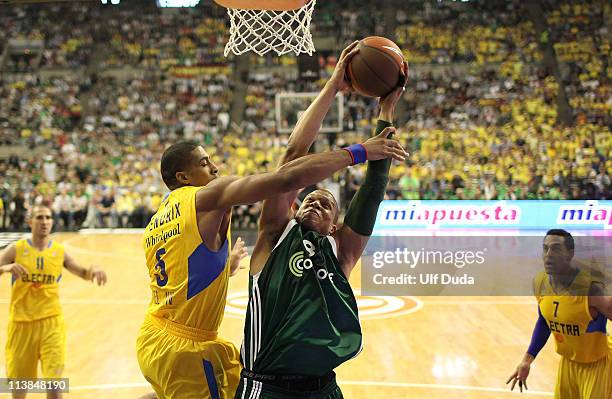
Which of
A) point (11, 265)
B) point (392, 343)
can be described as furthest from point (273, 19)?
point (392, 343)

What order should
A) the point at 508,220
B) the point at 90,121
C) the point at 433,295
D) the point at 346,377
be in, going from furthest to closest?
the point at 90,121
the point at 508,220
the point at 433,295
the point at 346,377

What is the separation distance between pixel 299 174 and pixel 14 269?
321cm

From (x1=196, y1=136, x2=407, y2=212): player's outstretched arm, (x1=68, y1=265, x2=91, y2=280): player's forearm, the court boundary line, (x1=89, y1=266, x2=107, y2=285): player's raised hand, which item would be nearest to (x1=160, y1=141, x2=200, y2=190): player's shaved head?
(x1=196, y1=136, x2=407, y2=212): player's outstretched arm

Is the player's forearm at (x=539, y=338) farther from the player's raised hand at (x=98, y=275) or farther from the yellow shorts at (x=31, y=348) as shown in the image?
the yellow shorts at (x=31, y=348)

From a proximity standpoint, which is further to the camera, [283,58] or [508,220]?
[283,58]

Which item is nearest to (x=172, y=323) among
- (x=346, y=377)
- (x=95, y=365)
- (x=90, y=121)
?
(x=346, y=377)

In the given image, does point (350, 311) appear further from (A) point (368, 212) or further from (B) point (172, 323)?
(B) point (172, 323)

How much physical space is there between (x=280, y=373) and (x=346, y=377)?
3700 mm

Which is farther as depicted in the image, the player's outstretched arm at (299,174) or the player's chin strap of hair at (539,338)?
the player's chin strap of hair at (539,338)

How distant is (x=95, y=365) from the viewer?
20.6 ft

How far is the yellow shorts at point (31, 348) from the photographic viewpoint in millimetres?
4668

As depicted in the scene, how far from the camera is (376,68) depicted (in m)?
2.60

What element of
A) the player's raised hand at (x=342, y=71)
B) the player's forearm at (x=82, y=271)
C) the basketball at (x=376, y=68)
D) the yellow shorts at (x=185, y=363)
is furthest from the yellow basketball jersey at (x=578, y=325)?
the player's forearm at (x=82, y=271)

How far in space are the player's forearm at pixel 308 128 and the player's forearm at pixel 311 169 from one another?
275 millimetres
